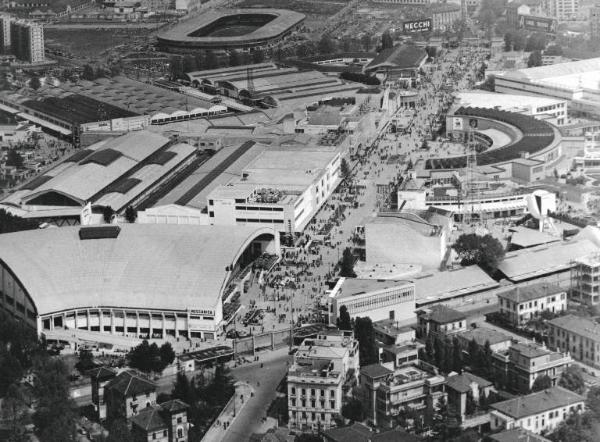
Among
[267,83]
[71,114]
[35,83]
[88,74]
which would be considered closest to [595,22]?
[267,83]

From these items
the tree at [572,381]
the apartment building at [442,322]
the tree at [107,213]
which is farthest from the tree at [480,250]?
the tree at [107,213]

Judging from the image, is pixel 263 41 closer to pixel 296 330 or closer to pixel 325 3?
pixel 325 3

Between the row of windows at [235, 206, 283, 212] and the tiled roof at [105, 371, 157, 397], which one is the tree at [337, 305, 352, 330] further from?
the row of windows at [235, 206, 283, 212]

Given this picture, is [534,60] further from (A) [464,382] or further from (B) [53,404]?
(B) [53,404]

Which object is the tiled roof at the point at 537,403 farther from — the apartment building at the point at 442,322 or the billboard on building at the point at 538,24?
the billboard on building at the point at 538,24

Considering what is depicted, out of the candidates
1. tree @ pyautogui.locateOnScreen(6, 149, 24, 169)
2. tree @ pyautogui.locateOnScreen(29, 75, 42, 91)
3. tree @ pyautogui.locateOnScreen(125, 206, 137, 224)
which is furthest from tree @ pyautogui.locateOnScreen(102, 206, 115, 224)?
tree @ pyautogui.locateOnScreen(29, 75, 42, 91)

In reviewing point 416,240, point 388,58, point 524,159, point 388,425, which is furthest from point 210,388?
point 388,58
